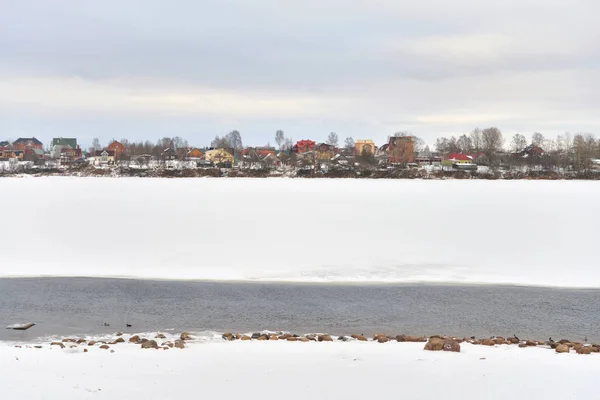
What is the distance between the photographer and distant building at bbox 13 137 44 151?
118537 millimetres

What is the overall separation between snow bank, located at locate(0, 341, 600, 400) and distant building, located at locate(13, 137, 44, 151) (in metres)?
121

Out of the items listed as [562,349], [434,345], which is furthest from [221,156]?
[562,349]

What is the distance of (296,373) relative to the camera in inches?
286

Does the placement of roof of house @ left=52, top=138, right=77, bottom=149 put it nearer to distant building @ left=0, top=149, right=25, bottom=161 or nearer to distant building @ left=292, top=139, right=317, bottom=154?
distant building @ left=0, top=149, right=25, bottom=161

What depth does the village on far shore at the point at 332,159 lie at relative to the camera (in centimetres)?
6588

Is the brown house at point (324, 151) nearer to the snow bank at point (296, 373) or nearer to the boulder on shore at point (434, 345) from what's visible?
the boulder on shore at point (434, 345)

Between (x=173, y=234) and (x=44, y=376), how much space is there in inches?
528

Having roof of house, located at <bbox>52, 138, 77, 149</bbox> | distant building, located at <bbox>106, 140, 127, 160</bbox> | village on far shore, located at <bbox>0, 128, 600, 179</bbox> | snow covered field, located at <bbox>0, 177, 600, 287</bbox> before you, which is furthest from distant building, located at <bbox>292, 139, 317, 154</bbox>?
snow covered field, located at <bbox>0, 177, 600, 287</bbox>

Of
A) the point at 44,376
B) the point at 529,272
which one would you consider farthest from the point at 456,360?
the point at 529,272

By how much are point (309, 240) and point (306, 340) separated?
10.0 metres

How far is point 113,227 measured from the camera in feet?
70.8

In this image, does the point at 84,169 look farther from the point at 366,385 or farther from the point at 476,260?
the point at 366,385

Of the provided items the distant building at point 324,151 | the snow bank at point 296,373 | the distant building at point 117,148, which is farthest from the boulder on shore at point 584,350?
the distant building at point 117,148

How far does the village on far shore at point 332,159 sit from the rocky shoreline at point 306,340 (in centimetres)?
5287
